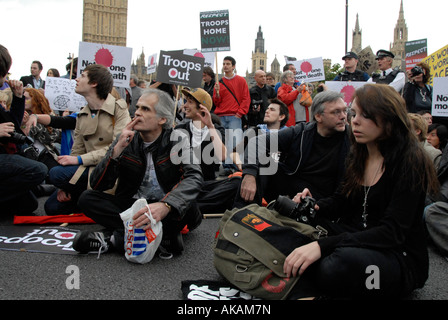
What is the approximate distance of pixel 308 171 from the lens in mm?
3420

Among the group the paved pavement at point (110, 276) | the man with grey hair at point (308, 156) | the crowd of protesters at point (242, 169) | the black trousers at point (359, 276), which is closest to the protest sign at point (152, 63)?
the crowd of protesters at point (242, 169)

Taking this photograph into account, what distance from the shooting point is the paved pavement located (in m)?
2.40

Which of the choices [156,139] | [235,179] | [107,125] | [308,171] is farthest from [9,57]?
[308,171]

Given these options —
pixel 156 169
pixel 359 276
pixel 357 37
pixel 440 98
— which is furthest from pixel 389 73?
pixel 357 37

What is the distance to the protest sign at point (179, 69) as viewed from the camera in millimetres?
6770

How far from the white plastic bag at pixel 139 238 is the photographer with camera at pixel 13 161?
1789mm

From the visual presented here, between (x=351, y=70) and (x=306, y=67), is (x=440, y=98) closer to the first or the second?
(x=351, y=70)

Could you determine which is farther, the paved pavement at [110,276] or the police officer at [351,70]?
the police officer at [351,70]

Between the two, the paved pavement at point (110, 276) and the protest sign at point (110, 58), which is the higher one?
the protest sign at point (110, 58)

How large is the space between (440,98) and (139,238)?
18.7 feet

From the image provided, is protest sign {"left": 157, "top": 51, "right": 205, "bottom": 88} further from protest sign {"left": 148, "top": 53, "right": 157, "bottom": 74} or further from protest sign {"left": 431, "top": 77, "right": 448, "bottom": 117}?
protest sign {"left": 148, "top": 53, "right": 157, "bottom": 74}

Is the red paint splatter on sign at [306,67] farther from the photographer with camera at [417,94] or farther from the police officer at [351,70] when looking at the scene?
the photographer with camera at [417,94]
